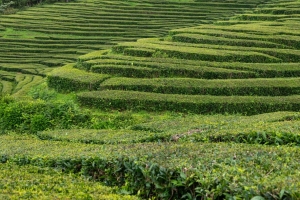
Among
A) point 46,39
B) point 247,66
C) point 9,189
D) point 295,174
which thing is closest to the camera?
point 295,174

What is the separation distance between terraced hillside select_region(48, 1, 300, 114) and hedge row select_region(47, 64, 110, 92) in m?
0.05

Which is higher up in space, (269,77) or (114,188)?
(114,188)

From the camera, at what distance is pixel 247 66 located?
22.8m

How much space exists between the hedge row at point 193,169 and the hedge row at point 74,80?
37.3 feet

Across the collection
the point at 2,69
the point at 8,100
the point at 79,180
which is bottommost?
the point at 2,69

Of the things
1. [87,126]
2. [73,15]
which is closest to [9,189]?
[87,126]

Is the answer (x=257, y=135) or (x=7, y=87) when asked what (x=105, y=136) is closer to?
(x=257, y=135)

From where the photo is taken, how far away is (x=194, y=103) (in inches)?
776

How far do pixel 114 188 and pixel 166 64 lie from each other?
15.1 meters

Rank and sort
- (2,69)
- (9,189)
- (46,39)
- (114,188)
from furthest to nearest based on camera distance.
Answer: (46,39) < (2,69) < (114,188) < (9,189)

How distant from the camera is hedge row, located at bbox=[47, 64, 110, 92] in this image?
22.1 metres

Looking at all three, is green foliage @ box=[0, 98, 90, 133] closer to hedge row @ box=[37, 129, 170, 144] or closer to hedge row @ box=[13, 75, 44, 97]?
hedge row @ box=[37, 129, 170, 144]

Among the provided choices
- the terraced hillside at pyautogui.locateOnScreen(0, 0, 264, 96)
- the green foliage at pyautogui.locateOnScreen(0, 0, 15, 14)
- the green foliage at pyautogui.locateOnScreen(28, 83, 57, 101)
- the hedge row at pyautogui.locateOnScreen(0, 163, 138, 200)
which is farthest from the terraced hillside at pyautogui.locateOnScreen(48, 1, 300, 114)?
the green foliage at pyautogui.locateOnScreen(0, 0, 15, 14)

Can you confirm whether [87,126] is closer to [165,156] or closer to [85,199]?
[165,156]
